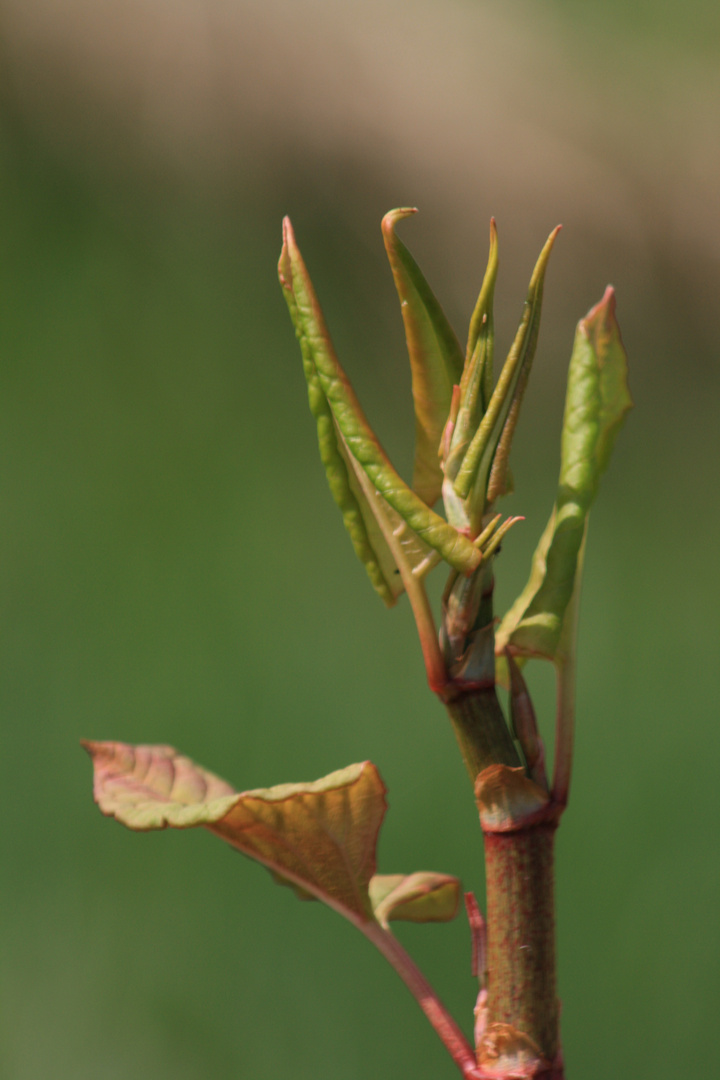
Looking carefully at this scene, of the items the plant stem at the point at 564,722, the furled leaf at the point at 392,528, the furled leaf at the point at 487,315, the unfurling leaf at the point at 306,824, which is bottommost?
the unfurling leaf at the point at 306,824

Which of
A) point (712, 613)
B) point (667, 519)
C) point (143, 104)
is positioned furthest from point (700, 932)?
point (143, 104)

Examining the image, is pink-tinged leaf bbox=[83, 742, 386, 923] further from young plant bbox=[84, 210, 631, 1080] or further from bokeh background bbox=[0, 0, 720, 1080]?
bokeh background bbox=[0, 0, 720, 1080]

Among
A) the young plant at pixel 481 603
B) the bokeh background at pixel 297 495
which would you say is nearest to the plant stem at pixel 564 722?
the young plant at pixel 481 603

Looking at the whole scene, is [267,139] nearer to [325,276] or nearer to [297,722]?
[325,276]

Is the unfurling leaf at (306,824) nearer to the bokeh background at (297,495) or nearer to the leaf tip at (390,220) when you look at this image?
the leaf tip at (390,220)

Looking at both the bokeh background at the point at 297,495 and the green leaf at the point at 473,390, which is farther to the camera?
the bokeh background at the point at 297,495

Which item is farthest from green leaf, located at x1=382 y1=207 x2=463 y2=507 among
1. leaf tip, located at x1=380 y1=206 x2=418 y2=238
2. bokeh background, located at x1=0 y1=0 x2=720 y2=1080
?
bokeh background, located at x1=0 y1=0 x2=720 y2=1080
